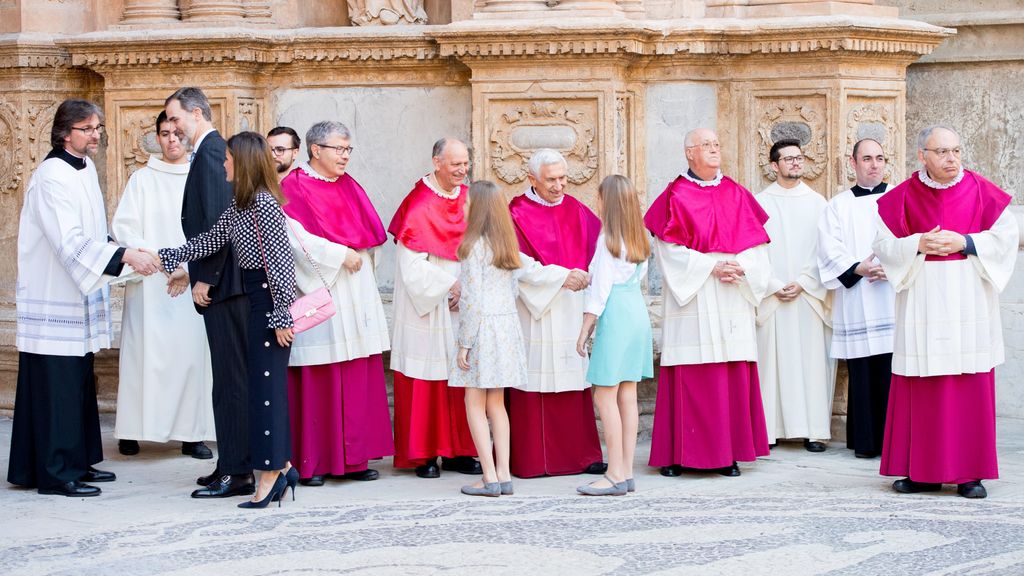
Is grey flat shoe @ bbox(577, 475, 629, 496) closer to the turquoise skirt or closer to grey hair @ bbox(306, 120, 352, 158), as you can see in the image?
the turquoise skirt

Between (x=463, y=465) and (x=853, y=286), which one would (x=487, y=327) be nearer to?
(x=463, y=465)

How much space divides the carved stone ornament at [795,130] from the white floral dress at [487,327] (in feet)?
7.82

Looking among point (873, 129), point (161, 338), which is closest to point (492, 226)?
point (161, 338)

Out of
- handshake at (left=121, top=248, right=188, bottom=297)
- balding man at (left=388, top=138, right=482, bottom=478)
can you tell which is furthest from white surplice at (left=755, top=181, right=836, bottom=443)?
handshake at (left=121, top=248, right=188, bottom=297)

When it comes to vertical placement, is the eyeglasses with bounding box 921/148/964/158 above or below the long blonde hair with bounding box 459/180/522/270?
above

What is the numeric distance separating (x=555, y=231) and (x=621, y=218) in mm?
621

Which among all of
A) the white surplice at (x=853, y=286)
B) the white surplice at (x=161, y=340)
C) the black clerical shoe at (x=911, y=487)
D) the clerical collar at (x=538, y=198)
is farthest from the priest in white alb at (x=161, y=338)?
the black clerical shoe at (x=911, y=487)

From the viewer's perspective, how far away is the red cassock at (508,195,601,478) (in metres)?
8.34

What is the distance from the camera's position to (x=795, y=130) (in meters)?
9.56

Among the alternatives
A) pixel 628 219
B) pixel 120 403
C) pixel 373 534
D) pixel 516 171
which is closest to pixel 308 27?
pixel 516 171

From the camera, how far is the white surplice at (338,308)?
8047 millimetres

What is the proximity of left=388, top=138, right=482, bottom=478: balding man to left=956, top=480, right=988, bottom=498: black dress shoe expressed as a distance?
2321 millimetres

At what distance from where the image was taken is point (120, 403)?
29.6 feet

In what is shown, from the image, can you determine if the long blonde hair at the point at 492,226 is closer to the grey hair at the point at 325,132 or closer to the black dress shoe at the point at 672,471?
the grey hair at the point at 325,132
